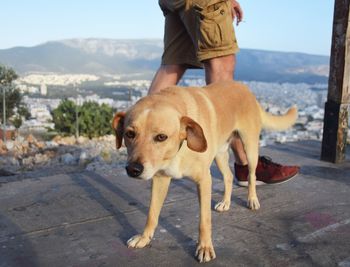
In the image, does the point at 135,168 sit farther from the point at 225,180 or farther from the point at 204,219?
the point at 225,180

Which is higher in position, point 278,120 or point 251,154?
point 278,120

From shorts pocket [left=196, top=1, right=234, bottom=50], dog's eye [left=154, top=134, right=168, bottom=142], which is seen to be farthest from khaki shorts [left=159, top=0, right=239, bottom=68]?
dog's eye [left=154, top=134, right=168, bottom=142]

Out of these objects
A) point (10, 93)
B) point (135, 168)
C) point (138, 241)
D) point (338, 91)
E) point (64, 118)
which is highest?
point (338, 91)

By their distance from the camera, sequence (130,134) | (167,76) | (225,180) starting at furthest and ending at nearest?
(167,76) → (225,180) → (130,134)

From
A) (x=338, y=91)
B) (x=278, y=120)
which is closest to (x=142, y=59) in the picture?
(x=338, y=91)

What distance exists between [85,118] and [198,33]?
1326 centimetres

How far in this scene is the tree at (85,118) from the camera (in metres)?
15.5

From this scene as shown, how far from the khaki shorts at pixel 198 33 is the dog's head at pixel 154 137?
128 cm

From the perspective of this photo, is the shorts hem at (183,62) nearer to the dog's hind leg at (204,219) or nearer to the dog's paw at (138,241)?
the dog's hind leg at (204,219)

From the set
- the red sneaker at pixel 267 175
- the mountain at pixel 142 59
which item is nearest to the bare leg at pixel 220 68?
the red sneaker at pixel 267 175

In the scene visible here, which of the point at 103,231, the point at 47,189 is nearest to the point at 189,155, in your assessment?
the point at 103,231

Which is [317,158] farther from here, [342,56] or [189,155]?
[189,155]

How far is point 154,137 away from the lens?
1.84 meters

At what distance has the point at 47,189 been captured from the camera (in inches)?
127
